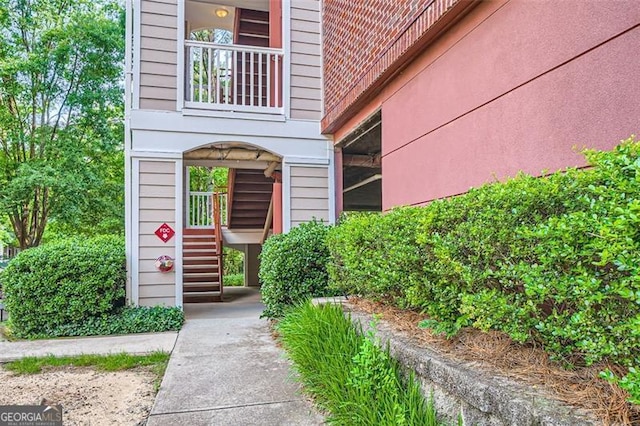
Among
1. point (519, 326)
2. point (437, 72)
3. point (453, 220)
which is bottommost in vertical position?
point (519, 326)

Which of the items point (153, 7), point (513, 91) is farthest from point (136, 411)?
point (153, 7)

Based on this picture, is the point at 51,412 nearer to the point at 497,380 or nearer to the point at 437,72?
the point at 497,380

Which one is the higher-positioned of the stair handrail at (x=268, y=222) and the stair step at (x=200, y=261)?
the stair handrail at (x=268, y=222)

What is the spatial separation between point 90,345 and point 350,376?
11.1 feet

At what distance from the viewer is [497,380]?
1757mm

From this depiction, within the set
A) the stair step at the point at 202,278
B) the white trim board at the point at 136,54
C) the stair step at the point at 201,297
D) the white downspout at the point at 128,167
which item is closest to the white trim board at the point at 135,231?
the white downspout at the point at 128,167

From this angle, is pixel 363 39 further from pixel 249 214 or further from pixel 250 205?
pixel 249 214

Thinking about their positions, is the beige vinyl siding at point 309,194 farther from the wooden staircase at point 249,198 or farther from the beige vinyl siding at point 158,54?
the wooden staircase at point 249,198

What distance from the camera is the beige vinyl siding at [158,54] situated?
5781 millimetres

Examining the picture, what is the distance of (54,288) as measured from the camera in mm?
5004

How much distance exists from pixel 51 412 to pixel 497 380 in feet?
9.26

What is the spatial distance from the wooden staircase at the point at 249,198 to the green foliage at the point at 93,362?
5371mm

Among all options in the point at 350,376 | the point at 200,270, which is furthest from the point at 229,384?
the point at 200,270

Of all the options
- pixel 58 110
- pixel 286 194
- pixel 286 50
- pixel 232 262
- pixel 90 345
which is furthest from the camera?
→ pixel 232 262
